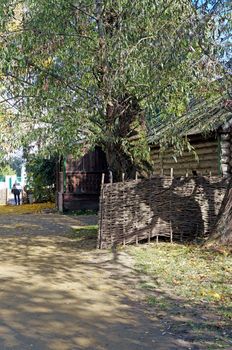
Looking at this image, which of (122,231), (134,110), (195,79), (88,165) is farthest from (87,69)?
(88,165)

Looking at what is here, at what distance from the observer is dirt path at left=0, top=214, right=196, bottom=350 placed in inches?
198

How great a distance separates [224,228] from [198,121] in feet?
10.9

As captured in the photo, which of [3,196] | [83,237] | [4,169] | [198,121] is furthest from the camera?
[3,196]

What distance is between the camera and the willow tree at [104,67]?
8.76 metres

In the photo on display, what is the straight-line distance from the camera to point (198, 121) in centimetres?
1266

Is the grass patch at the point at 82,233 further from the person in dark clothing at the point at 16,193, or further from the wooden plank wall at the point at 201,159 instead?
the person in dark clothing at the point at 16,193

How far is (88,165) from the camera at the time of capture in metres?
23.3

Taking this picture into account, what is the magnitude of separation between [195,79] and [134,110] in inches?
114

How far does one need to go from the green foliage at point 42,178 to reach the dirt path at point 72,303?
53.1 feet

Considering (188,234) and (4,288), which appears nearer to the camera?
(4,288)

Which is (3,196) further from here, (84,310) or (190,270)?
(84,310)

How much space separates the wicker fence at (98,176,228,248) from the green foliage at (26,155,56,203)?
15.6 meters

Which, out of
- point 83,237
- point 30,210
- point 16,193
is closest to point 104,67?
point 83,237

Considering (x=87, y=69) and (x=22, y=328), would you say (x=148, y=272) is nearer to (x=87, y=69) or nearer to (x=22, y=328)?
(x=22, y=328)
